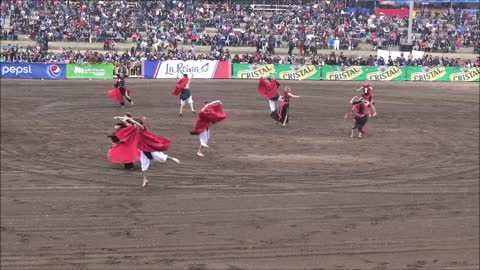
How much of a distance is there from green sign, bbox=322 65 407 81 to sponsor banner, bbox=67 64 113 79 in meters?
12.8

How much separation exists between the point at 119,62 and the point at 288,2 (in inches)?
923

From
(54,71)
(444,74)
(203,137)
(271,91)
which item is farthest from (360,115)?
(444,74)

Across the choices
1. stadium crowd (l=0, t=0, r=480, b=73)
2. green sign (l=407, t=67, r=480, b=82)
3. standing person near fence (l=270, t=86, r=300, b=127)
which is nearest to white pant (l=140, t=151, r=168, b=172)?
standing person near fence (l=270, t=86, r=300, b=127)

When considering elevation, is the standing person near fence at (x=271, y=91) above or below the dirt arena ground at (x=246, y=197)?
above

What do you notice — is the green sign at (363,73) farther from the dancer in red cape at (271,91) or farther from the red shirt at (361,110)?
the red shirt at (361,110)

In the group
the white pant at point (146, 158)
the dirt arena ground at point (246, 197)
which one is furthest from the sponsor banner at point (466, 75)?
the white pant at point (146, 158)

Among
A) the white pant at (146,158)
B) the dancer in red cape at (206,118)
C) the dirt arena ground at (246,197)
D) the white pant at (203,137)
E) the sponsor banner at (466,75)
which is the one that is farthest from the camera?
the sponsor banner at (466,75)

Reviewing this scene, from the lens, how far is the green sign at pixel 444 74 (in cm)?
4569

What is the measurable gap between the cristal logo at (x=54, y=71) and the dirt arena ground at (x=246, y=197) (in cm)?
1316

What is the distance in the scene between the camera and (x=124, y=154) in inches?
626

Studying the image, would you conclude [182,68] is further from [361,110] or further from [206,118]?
[206,118]

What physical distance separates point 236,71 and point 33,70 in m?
11.5

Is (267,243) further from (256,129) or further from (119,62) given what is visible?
(119,62)

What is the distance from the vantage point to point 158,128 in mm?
23750
